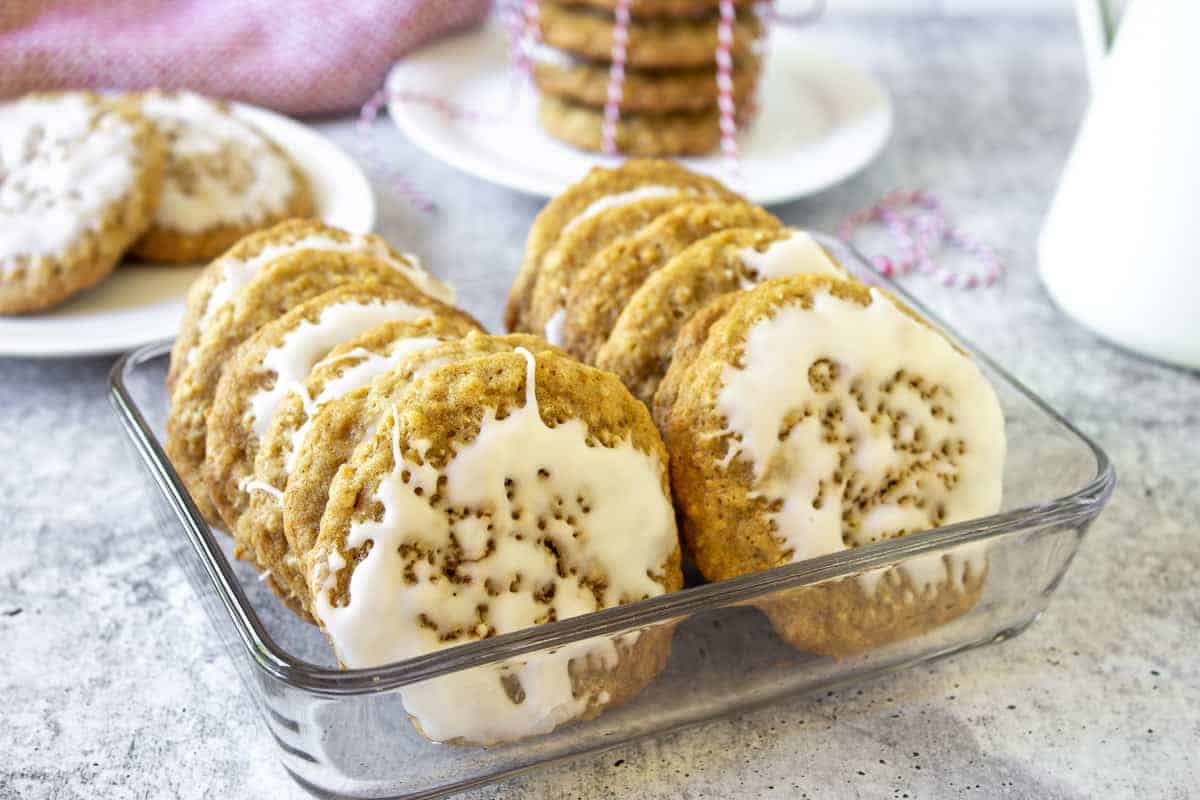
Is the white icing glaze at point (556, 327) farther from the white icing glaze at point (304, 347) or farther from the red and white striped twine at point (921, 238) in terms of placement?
the red and white striped twine at point (921, 238)

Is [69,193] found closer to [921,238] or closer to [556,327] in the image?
[556,327]

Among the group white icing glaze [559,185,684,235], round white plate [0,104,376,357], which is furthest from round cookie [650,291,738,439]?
round white plate [0,104,376,357]

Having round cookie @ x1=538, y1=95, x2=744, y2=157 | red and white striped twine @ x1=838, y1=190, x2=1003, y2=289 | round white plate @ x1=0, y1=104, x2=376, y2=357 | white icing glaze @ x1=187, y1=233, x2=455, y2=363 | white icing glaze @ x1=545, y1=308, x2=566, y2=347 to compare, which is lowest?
red and white striped twine @ x1=838, y1=190, x2=1003, y2=289

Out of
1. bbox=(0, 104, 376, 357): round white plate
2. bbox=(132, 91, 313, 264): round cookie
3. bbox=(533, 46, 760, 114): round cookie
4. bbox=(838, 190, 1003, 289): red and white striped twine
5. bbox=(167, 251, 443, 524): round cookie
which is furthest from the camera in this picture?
bbox=(533, 46, 760, 114): round cookie

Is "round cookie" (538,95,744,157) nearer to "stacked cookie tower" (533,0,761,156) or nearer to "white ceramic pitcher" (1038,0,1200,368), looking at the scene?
"stacked cookie tower" (533,0,761,156)

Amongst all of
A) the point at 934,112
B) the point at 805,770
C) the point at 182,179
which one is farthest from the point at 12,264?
the point at 934,112

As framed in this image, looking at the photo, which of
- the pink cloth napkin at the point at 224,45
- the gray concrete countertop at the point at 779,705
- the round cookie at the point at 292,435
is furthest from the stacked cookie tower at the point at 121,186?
the round cookie at the point at 292,435
